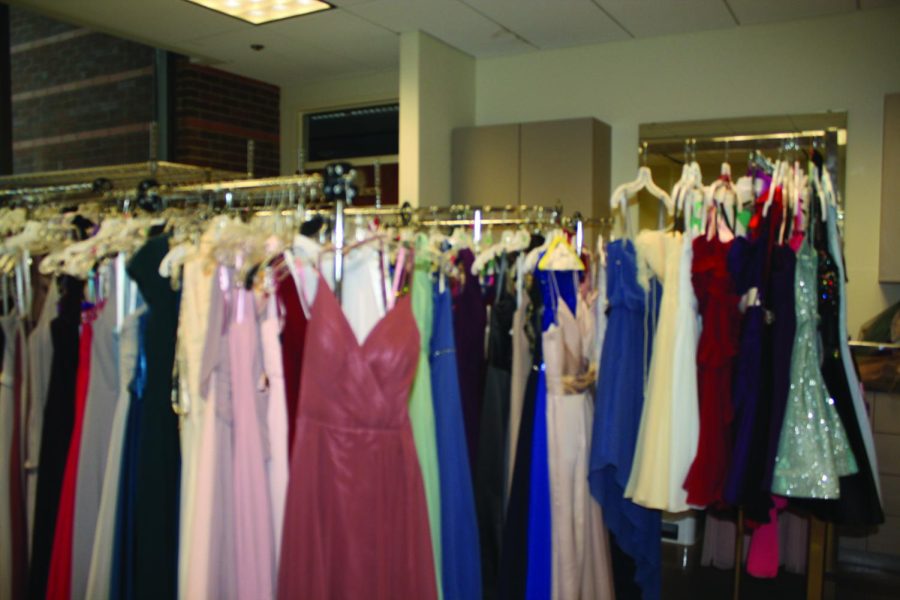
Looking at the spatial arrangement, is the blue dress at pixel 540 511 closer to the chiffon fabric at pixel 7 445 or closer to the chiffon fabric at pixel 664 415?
the chiffon fabric at pixel 664 415

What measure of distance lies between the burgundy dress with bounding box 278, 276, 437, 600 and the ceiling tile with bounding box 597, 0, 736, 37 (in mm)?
3019

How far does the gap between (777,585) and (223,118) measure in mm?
4732

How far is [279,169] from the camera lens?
6.31 meters

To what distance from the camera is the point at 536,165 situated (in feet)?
15.4

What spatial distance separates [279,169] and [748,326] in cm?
490

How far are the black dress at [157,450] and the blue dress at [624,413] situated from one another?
118 cm

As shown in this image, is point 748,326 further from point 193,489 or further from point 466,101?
point 466,101

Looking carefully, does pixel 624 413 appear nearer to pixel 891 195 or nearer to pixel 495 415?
pixel 495 415

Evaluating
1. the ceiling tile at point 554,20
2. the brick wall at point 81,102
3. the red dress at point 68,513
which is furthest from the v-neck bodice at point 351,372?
the brick wall at point 81,102

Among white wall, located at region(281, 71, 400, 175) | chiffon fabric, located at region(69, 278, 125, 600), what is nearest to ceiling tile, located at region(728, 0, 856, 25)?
white wall, located at region(281, 71, 400, 175)

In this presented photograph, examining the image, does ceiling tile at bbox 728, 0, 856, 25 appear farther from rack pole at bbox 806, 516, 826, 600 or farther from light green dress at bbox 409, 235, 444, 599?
light green dress at bbox 409, 235, 444, 599

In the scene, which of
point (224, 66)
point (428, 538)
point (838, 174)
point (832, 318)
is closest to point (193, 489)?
point (428, 538)

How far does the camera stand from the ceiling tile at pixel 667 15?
13.2ft

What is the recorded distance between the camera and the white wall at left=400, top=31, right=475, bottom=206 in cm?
466
